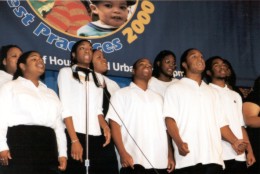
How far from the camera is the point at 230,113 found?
461 centimetres

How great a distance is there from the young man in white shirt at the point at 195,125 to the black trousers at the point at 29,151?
0.98 meters

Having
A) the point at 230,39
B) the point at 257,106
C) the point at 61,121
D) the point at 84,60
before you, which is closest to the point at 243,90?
the point at 230,39

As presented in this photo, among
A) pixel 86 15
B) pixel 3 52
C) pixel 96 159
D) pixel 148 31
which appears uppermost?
pixel 86 15

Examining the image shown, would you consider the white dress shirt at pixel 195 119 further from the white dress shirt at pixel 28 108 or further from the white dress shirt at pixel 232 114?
the white dress shirt at pixel 28 108

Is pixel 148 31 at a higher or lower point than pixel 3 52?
higher

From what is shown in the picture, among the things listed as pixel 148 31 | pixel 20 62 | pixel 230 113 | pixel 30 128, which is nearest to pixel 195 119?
pixel 230 113

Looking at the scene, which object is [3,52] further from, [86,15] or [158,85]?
[158,85]

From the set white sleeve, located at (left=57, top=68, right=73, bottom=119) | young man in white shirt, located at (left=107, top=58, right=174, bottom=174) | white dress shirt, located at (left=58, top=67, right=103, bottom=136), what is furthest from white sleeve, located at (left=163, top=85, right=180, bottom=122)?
white sleeve, located at (left=57, top=68, right=73, bottom=119)

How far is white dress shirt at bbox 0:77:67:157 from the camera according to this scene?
3.75m

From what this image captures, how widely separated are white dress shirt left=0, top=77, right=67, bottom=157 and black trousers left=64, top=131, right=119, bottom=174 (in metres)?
0.20

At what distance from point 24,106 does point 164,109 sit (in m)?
1.13

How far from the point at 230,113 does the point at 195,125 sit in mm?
569

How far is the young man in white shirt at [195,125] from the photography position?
13.4ft

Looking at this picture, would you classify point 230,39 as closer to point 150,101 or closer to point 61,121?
point 150,101
